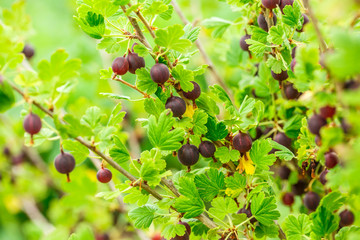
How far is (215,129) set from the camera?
21.0 inches

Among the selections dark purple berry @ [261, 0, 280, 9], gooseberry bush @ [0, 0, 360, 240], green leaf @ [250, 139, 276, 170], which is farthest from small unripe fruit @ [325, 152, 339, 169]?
dark purple berry @ [261, 0, 280, 9]

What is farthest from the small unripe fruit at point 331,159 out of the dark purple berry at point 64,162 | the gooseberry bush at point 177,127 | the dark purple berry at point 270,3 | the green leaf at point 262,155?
the dark purple berry at point 64,162

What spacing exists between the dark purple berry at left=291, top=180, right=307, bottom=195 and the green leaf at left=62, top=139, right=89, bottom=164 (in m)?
0.38

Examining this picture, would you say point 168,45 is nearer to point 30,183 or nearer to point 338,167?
point 338,167

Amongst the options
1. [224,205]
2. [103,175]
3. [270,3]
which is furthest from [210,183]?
[270,3]

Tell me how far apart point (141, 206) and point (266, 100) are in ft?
0.99

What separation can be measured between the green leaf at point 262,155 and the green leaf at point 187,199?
90 mm

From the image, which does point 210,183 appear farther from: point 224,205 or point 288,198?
point 288,198

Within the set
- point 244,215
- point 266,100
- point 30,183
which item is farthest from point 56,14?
point 244,215

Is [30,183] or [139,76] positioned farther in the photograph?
[30,183]

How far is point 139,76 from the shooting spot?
520 millimetres

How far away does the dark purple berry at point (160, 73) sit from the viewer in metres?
0.48

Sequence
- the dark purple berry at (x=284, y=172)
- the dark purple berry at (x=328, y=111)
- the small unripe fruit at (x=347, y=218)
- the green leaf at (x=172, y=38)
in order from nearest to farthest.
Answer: the dark purple berry at (x=328, y=111) < the green leaf at (x=172, y=38) < the small unripe fruit at (x=347, y=218) < the dark purple berry at (x=284, y=172)

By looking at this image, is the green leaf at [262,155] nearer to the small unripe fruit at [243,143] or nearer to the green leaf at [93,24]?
the small unripe fruit at [243,143]
